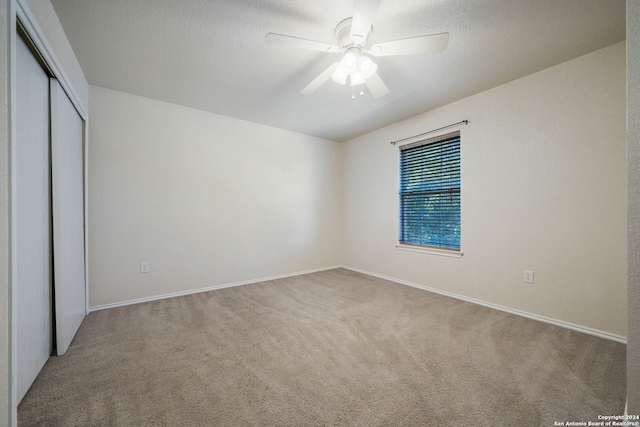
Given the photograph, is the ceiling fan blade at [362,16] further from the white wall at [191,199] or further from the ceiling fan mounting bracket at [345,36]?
the white wall at [191,199]

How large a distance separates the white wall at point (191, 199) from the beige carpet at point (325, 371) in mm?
616

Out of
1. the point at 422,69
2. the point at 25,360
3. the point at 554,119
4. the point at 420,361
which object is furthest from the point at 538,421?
the point at 25,360

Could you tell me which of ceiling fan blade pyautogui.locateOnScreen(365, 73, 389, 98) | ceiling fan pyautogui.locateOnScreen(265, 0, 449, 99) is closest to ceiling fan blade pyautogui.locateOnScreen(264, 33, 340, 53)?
ceiling fan pyautogui.locateOnScreen(265, 0, 449, 99)

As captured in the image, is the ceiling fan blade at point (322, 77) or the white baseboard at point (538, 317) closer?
the ceiling fan blade at point (322, 77)

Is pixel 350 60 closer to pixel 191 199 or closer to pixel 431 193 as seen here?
pixel 431 193

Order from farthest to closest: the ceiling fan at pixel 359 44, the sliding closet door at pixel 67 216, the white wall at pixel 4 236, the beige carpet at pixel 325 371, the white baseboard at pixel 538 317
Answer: the white baseboard at pixel 538 317
the sliding closet door at pixel 67 216
the ceiling fan at pixel 359 44
the beige carpet at pixel 325 371
the white wall at pixel 4 236

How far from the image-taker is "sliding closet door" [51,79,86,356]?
1.78 metres

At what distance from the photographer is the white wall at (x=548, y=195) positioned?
80.7 inches

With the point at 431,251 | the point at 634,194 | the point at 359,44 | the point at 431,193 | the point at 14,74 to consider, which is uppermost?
the point at 359,44

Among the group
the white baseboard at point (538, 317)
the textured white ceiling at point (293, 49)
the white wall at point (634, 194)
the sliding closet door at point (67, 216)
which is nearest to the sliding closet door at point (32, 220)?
the sliding closet door at point (67, 216)

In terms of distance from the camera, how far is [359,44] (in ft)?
5.90

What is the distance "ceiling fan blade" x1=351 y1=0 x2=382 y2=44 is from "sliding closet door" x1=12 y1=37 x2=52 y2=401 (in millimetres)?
1894

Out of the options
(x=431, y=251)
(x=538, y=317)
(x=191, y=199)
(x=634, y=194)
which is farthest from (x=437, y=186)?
(x=191, y=199)

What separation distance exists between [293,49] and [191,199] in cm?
225
